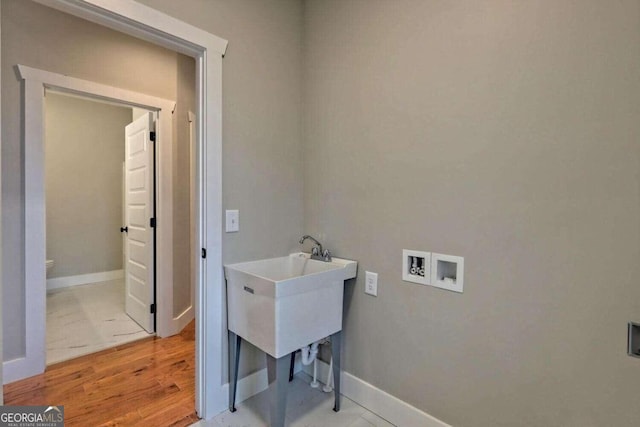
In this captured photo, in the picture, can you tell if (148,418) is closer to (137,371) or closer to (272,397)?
(137,371)

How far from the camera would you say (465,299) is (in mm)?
1380

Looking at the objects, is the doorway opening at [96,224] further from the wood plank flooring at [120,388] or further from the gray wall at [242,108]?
the gray wall at [242,108]

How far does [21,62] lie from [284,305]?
2510mm

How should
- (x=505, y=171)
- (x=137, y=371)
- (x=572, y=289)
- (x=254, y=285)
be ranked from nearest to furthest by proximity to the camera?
(x=572, y=289) → (x=505, y=171) → (x=254, y=285) → (x=137, y=371)

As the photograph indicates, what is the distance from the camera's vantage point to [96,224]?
4.56 metres

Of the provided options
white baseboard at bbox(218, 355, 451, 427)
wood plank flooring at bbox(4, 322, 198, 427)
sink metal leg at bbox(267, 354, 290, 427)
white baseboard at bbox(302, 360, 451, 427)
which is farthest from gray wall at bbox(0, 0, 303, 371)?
white baseboard at bbox(302, 360, 451, 427)

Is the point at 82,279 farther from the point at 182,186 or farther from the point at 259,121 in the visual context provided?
the point at 259,121

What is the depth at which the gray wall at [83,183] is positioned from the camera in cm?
414

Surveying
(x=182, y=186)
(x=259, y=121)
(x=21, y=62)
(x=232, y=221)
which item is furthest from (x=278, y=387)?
(x=21, y=62)

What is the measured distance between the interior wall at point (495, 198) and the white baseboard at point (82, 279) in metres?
4.51

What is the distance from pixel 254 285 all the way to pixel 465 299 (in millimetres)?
1034

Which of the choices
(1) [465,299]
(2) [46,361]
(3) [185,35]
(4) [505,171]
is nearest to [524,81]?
(4) [505,171]

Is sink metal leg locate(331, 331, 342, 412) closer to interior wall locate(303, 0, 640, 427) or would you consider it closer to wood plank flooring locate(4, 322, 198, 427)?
interior wall locate(303, 0, 640, 427)

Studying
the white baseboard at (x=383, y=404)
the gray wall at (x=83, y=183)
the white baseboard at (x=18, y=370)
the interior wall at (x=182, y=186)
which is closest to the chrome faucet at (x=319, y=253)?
the white baseboard at (x=383, y=404)
